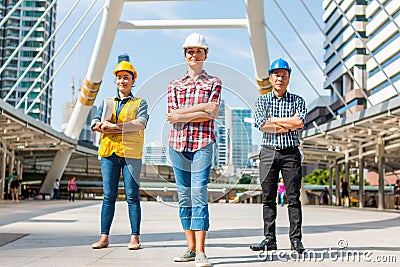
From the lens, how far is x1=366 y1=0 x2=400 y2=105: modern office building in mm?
56531

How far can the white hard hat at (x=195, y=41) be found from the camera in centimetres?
492

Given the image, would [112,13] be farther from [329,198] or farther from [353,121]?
[329,198]

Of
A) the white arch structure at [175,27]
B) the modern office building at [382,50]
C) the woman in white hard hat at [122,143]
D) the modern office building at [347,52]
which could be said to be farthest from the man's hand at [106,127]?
the modern office building at [347,52]

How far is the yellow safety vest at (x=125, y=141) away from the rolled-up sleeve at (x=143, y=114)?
0.05m

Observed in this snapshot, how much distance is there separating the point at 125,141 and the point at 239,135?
47.0 inches

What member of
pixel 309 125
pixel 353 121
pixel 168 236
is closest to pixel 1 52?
pixel 309 125

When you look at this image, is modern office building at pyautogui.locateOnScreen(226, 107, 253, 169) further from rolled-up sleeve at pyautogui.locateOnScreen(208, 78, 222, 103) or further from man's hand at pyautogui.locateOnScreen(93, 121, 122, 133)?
man's hand at pyautogui.locateOnScreen(93, 121, 122, 133)

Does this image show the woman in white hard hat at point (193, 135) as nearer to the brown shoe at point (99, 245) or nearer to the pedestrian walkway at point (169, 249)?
the pedestrian walkway at point (169, 249)

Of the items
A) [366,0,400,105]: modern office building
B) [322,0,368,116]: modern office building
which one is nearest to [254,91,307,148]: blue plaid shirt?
[366,0,400,105]: modern office building

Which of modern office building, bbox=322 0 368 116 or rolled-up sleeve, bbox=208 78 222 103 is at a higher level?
modern office building, bbox=322 0 368 116

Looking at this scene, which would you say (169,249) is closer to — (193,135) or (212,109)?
(193,135)

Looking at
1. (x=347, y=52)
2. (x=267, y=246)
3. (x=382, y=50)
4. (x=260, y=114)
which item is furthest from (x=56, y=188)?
(x=347, y=52)

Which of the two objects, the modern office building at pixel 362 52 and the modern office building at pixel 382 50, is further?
the modern office building at pixel 362 52

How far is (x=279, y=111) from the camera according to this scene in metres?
5.69
